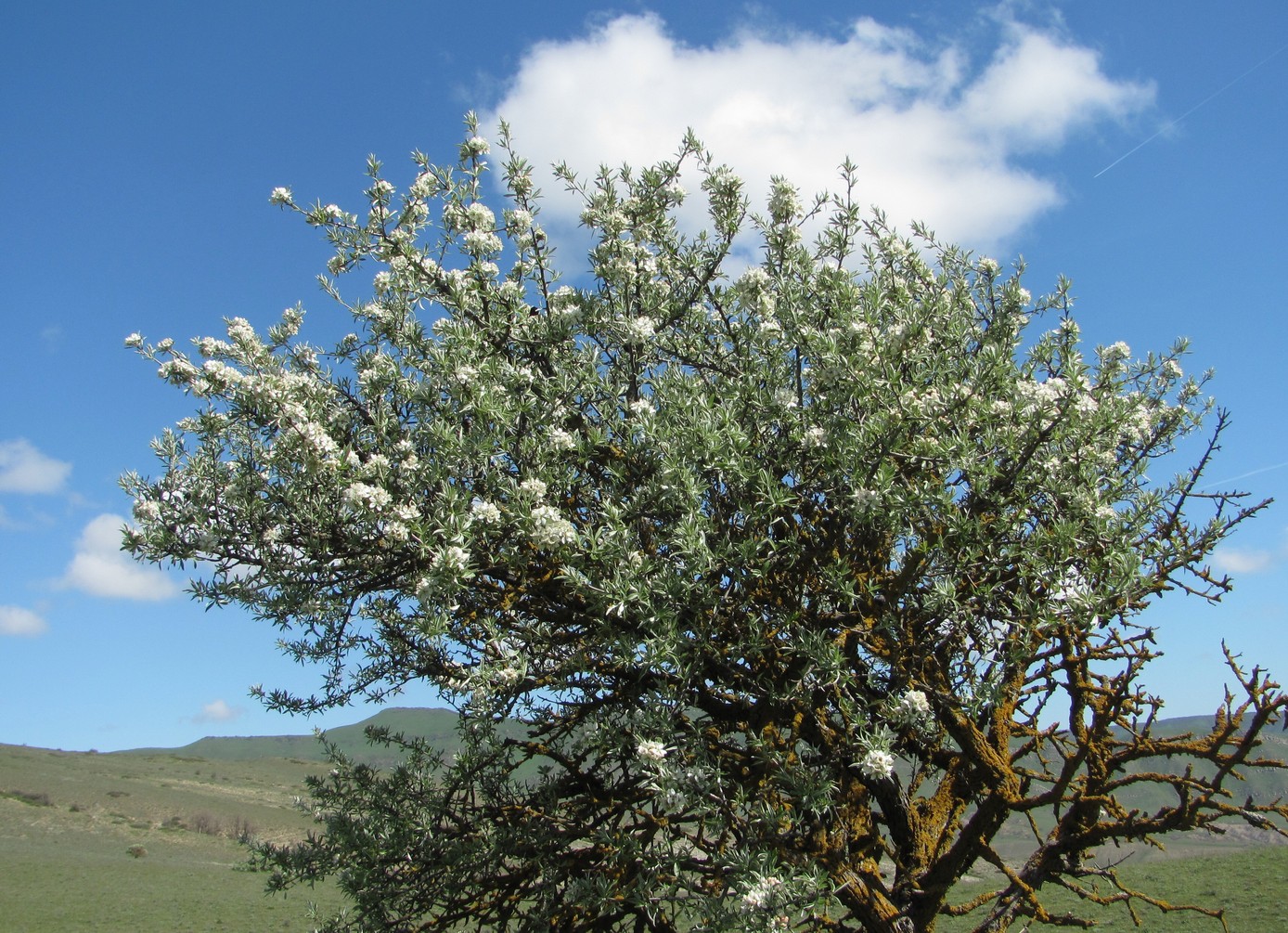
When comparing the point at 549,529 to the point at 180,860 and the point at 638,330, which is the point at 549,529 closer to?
the point at 638,330

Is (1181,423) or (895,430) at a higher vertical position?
(1181,423)

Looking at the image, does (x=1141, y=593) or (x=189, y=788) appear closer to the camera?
(x=1141, y=593)

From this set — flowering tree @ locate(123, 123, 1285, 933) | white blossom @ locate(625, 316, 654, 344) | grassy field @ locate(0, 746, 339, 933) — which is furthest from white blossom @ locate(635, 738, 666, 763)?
grassy field @ locate(0, 746, 339, 933)

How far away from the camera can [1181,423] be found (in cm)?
746

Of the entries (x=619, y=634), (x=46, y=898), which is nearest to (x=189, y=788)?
(x=46, y=898)

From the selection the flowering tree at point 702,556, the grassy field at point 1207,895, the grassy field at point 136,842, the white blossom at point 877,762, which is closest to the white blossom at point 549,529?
the flowering tree at point 702,556

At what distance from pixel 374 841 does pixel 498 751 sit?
152 centimetres

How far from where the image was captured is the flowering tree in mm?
4680

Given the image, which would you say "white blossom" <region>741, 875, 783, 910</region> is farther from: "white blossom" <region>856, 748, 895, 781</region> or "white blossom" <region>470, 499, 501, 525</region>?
"white blossom" <region>470, 499, 501, 525</region>

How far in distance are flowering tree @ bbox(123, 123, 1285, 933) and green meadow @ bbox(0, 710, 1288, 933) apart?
2.05 metres

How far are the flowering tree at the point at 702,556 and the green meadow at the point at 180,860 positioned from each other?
2046 millimetres

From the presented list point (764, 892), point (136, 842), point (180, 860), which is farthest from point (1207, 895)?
point (136, 842)

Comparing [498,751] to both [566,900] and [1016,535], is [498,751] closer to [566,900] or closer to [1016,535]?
[566,900]

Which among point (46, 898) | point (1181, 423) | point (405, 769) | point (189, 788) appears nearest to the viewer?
point (405, 769)
